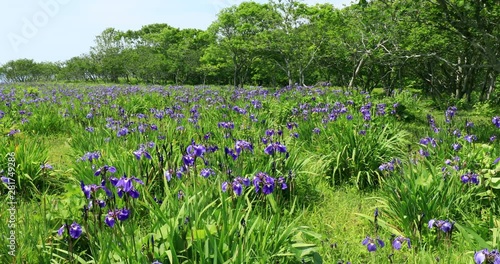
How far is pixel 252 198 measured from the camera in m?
3.76

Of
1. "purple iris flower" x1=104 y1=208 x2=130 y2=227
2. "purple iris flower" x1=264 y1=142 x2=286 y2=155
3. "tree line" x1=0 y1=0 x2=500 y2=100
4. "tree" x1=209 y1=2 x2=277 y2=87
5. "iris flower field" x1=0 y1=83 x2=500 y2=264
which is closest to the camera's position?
"purple iris flower" x1=104 y1=208 x2=130 y2=227

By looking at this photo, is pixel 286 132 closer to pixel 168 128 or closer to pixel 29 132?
pixel 168 128

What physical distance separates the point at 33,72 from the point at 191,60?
2141 inches

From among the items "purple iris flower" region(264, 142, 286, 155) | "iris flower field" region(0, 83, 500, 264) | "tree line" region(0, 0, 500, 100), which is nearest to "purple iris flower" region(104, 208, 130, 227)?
"iris flower field" region(0, 83, 500, 264)

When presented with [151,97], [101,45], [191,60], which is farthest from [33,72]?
[151,97]

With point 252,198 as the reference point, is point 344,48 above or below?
above

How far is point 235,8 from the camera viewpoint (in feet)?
120

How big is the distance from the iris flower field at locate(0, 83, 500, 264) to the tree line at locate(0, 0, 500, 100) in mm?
2827

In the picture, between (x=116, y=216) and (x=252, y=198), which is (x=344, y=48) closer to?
(x=252, y=198)

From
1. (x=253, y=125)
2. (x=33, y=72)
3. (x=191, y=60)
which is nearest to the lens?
(x=253, y=125)

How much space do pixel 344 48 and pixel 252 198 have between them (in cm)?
1726

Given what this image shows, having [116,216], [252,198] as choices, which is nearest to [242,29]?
[252,198]

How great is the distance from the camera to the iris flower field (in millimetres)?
2320

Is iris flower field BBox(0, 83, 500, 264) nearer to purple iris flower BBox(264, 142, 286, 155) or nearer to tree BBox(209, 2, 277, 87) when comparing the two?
purple iris flower BBox(264, 142, 286, 155)
